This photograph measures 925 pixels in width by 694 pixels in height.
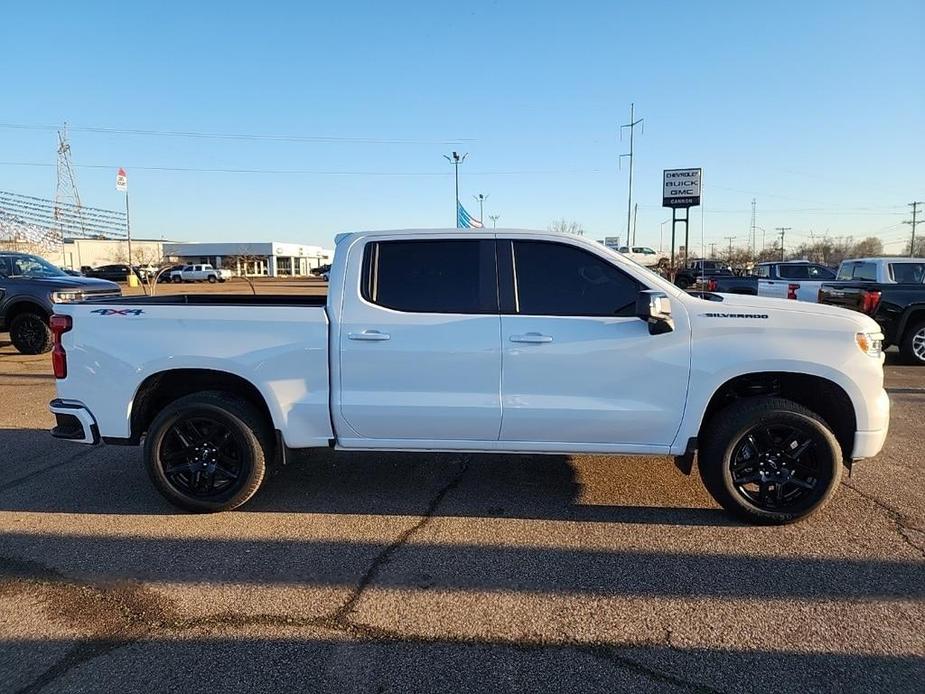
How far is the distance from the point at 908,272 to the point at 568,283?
Result: 9.44 meters

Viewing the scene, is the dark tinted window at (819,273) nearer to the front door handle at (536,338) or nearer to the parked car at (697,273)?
the parked car at (697,273)

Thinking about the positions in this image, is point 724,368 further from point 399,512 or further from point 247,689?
point 247,689

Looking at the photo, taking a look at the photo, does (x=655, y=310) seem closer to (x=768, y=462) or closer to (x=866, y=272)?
(x=768, y=462)

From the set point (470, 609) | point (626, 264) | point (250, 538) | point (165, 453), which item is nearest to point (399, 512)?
point (250, 538)

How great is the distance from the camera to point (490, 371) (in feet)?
13.1

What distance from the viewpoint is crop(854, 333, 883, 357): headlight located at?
3.88 metres

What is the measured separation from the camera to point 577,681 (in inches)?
100

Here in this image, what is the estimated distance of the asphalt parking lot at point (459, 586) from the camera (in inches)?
103

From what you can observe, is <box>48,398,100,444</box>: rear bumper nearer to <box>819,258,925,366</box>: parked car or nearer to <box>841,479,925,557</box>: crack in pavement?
<box>841,479,925,557</box>: crack in pavement

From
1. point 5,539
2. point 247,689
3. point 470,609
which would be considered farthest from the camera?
point 5,539

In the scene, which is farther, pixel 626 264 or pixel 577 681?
pixel 626 264

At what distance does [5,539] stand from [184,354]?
1.59m

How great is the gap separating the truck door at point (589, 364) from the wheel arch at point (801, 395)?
37 centimetres

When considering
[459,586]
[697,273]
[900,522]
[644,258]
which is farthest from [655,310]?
[697,273]
